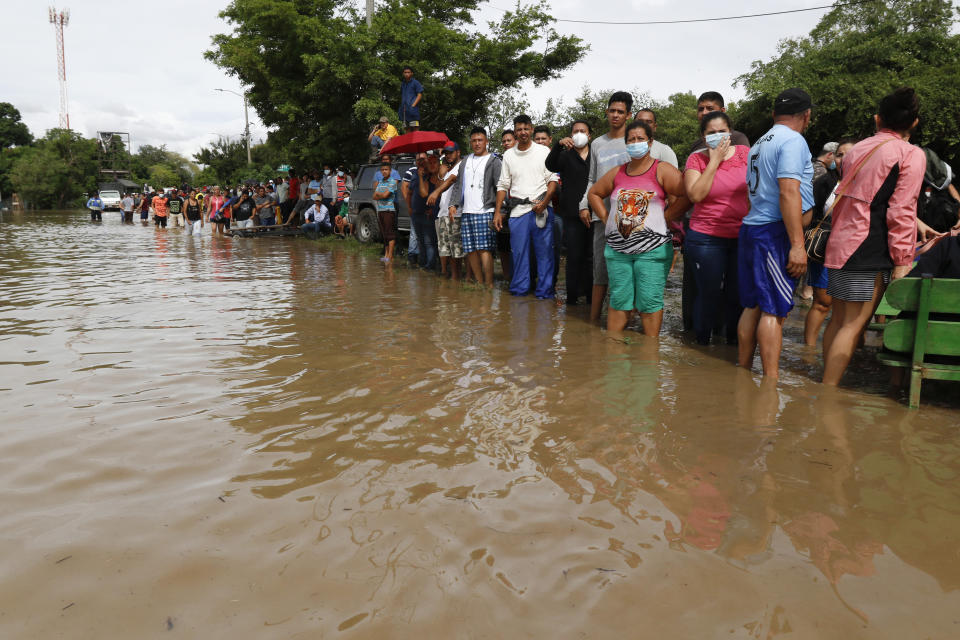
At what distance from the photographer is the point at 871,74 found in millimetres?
19141

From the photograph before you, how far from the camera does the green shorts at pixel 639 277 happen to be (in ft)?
16.9

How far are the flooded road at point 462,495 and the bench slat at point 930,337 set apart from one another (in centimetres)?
33

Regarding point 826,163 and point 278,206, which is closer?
point 826,163

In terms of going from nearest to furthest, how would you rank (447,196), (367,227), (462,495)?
(462,495)
(447,196)
(367,227)

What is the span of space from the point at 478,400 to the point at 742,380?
1745 millimetres

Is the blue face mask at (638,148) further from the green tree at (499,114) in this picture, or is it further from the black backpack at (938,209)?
the green tree at (499,114)

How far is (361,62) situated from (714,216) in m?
15.7

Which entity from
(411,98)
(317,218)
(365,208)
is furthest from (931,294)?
(317,218)

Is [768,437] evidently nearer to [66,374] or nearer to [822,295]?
[822,295]

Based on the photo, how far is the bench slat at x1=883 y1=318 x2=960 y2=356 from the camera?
11.5 feet

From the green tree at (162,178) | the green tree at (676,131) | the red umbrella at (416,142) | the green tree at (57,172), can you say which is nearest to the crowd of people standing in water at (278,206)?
the red umbrella at (416,142)

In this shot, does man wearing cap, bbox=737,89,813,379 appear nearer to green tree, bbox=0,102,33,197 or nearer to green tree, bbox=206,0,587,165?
green tree, bbox=206,0,587,165

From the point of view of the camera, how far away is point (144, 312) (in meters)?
6.23

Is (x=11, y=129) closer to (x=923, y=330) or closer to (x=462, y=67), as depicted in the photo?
(x=462, y=67)
